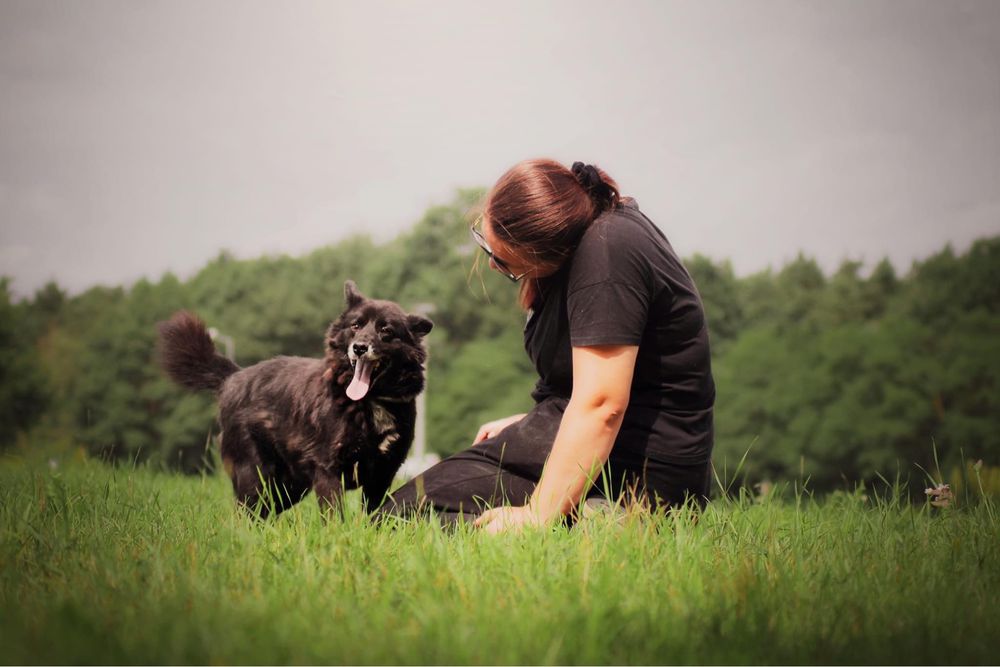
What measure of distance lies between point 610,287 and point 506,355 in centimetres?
2823

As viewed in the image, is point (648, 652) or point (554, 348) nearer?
point (648, 652)

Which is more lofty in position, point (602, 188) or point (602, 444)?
point (602, 188)

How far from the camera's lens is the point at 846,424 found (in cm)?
3195

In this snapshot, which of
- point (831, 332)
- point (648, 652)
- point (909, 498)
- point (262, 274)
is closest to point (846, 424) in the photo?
point (831, 332)

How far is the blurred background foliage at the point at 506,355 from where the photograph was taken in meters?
30.9

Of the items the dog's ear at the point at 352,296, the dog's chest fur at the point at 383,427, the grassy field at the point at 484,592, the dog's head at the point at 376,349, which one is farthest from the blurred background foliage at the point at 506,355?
the grassy field at the point at 484,592

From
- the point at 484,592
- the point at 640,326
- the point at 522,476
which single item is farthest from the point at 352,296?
the point at 484,592

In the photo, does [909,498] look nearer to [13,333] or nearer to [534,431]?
[534,431]

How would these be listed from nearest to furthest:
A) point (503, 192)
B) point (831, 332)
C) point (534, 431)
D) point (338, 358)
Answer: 1. point (503, 192)
2. point (534, 431)
3. point (338, 358)
4. point (831, 332)

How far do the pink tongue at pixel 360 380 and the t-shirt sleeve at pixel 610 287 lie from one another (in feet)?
4.85

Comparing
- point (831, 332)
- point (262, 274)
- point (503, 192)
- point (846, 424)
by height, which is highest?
point (503, 192)

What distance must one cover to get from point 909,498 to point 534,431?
182 cm

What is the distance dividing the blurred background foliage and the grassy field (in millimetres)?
26771

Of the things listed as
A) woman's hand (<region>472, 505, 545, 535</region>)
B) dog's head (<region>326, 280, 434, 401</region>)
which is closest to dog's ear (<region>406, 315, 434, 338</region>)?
dog's head (<region>326, 280, 434, 401</region>)
